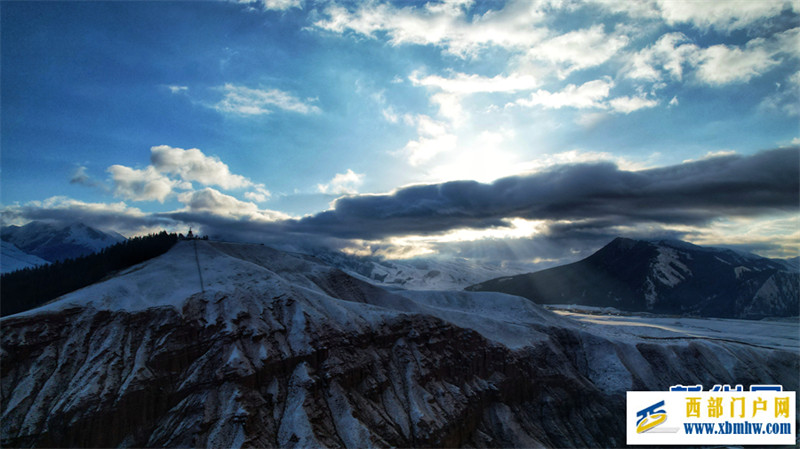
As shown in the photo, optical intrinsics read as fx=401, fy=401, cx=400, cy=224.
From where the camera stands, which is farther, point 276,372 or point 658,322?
point 658,322

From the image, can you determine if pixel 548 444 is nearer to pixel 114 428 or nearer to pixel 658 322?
pixel 114 428

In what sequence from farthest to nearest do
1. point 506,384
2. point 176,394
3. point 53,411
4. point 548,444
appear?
point 506,384 < point 548,444 < point 176,394 < point 53,411

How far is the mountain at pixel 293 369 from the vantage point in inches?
1944

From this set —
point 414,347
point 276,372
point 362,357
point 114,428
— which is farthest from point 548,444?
point 114,428

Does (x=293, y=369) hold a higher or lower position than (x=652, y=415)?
higher

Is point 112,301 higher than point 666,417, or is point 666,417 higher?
point 112,301

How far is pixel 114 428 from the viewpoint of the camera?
156 ft

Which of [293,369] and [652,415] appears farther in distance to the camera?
[652,415]

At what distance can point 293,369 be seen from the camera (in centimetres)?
5975

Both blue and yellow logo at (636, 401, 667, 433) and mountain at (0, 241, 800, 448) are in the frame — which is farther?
blue and yellow logo at (636, 401, 667, 433)

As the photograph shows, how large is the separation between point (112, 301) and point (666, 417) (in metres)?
88.4

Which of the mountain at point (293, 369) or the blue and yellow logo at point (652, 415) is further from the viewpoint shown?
the blue and yellow logo at point (652, 415)

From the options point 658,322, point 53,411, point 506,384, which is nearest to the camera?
point 53,411

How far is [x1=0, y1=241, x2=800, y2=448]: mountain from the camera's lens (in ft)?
162
